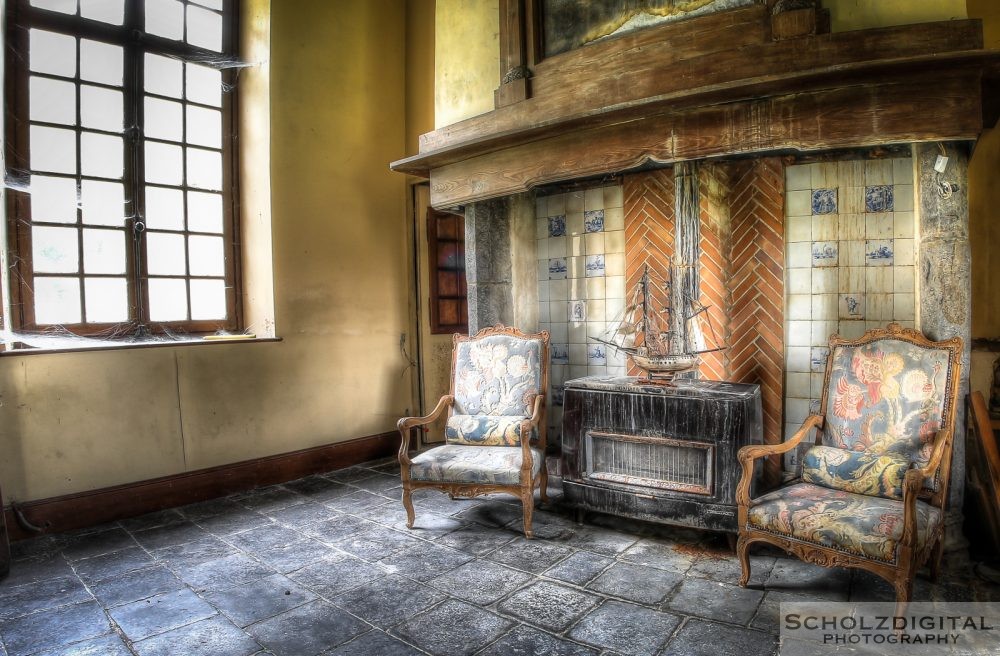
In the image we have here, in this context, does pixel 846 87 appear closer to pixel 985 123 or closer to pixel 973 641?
pixel 985 123

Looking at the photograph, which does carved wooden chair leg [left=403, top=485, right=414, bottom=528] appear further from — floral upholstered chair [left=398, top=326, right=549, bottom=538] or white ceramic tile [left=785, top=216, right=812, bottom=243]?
white ceramic tile [left=785, top=216, right=812, bottom=243]

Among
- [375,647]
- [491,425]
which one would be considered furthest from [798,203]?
[375,647]

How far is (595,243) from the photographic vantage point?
4.55 m

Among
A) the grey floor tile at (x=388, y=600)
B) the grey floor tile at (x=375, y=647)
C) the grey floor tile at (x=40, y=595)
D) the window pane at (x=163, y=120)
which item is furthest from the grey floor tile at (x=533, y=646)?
the window pane at (x=163, y=120)

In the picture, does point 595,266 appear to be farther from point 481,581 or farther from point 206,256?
point 206,256

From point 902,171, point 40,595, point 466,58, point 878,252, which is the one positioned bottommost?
point 40,595

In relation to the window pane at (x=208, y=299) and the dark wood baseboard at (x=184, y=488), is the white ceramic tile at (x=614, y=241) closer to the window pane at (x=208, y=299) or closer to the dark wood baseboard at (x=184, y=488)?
the dark wood baseboard at (x=184, y=488)

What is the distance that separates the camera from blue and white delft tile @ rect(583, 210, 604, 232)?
14.8ft

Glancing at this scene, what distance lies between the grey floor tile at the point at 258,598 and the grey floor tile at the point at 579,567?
3.99 ft

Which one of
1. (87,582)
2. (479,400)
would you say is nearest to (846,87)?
(479,400)

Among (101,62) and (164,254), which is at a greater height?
Answer: (101,62)

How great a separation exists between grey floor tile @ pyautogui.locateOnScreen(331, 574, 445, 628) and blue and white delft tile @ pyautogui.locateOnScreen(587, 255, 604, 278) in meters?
2.65

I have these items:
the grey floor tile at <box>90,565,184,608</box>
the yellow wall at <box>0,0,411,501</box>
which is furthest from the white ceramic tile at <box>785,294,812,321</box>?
the grey floor tile at <box>90,565,184,608</box>

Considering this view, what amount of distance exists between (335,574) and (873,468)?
8.93ft
